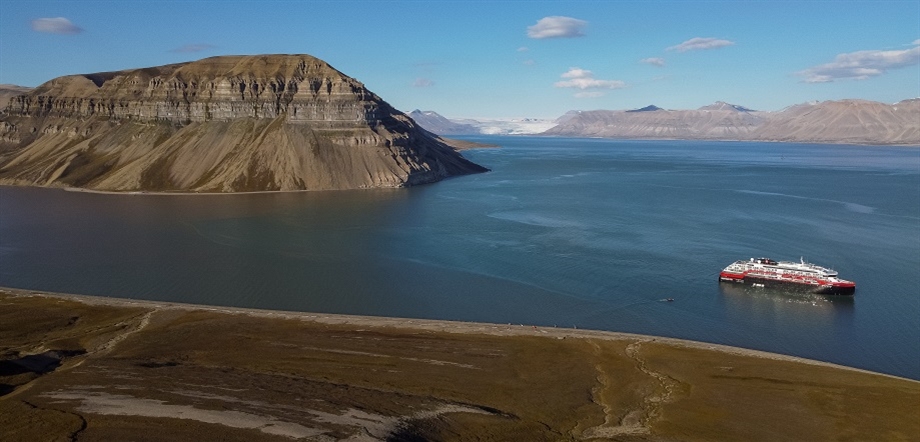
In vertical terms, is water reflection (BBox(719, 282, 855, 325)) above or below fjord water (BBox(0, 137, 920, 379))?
below

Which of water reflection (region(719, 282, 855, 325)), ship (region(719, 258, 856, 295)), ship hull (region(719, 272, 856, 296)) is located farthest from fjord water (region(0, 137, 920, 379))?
ship (region(719, 258, 856, 295))

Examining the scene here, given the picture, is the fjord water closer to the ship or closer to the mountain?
the ship

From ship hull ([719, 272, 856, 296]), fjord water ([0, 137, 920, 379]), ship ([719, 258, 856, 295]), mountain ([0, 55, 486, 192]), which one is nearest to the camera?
fjord water ([0, 137, 920, 379])

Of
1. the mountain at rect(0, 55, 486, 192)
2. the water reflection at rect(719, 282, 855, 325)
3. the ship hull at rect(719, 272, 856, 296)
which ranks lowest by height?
the water reflection at rect(719, 282, 855, 325)

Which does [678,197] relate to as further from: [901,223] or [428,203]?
[428,203]

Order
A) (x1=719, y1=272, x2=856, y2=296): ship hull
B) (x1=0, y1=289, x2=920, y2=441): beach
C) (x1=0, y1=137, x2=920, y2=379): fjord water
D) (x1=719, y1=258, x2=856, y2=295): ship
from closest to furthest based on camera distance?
(x1=0, y1=289, x2=920, y2=441): beach < (x1=0, y1=137, x2=920, y2=379): fjord water < (x1=719, y1=272, x2=856, y2=296): ship hull < (x1=719, y1=258, x2=856, y2=295): ship

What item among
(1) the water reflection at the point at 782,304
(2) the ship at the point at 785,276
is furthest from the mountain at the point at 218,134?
(1) the water reflection at the point at 782,304

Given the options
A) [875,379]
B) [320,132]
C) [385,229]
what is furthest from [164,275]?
[320,132]
